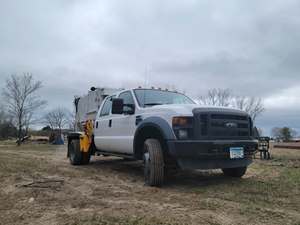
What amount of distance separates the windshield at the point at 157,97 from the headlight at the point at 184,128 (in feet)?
4.60

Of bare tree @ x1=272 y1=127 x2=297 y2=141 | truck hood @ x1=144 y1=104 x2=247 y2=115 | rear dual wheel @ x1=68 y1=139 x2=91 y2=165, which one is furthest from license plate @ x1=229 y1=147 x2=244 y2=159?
bare tree @ x1=272 y1=127 x2=297 y2=141

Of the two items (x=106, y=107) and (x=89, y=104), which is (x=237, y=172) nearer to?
(x=106, y=107)

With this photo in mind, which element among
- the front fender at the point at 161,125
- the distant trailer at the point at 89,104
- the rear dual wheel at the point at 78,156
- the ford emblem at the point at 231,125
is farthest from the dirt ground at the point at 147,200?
the distant trailer at the point at 89,104

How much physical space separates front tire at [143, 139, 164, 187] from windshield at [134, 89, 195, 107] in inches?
48.9

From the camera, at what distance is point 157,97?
23.2 feet

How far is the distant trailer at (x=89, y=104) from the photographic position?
9438 mm

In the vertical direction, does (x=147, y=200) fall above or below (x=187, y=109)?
below

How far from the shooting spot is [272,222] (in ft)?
11.8

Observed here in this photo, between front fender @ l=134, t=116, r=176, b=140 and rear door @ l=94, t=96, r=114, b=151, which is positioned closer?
front fender @ l=134, t=116, r=176, b=140

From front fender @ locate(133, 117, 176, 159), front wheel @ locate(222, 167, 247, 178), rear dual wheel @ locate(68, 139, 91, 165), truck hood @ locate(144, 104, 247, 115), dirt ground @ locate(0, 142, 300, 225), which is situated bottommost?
dirt ground @ locate(0, 142, 300, 225)

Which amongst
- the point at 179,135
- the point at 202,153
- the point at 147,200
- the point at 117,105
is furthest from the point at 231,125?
the point at 117,105

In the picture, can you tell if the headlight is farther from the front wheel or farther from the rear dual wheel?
the rear dual wheel

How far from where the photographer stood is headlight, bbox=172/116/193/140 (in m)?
5.40

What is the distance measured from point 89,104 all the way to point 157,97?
12.2 ft
